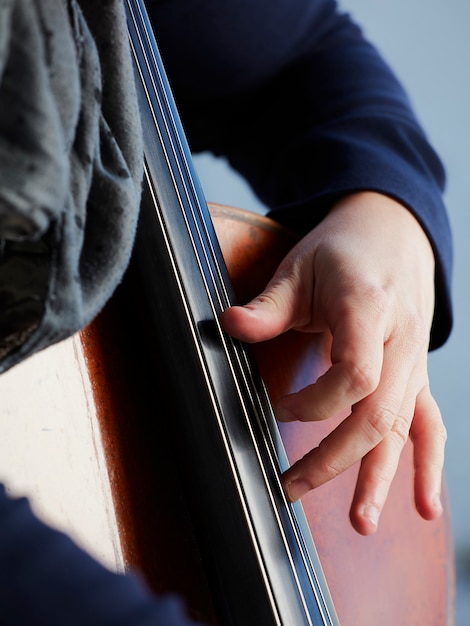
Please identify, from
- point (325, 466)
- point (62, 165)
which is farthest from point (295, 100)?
point (62, 165)

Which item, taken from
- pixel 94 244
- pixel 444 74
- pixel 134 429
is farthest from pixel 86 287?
pixel 444 74

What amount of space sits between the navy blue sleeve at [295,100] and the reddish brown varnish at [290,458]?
135 millimetres

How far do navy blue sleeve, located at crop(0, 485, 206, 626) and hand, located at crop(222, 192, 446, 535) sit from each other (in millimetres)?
184

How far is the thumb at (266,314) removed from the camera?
0.37 m

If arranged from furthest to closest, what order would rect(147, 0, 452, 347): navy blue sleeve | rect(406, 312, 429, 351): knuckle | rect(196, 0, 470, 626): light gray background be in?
rect(196, 0, 470, 626): light gray background, rect(147, 0, 452, 347): navy blue sleeve, rect(406, 312, 429, 351): knuckle

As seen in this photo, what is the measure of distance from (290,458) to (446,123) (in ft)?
3.32

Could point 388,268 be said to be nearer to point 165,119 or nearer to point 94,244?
point 165,119

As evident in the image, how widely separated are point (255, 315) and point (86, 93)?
196 millimetres

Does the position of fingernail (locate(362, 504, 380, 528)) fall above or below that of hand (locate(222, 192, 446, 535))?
below

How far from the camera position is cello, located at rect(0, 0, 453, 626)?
0.34 meters

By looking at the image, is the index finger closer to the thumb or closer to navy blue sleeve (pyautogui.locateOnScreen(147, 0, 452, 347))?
the thumb

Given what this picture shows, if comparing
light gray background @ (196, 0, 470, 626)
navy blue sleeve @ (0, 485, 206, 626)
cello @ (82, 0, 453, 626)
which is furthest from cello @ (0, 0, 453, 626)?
light gray background @ (196, 0, 470, 626)

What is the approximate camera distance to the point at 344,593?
0.43 m

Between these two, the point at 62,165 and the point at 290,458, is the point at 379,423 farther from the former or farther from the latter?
the point at 62,165
